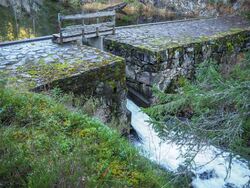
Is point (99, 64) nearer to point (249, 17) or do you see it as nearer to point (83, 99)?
point (83, 99)

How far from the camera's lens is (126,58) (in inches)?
336

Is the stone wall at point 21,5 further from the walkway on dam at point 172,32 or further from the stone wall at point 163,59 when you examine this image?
the stone wall at point 163,59

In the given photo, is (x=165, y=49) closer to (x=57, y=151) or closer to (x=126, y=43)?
(x=126, y=43)

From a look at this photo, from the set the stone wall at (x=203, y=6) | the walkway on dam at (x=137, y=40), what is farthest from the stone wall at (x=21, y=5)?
the walkway on dam at (x=137, y=40)

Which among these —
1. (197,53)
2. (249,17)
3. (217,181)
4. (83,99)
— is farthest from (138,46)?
(249,17)

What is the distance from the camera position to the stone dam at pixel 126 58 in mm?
5551

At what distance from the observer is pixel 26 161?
2.46 m

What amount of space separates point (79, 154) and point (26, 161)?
478mm

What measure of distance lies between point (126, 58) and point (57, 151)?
6.12 meters

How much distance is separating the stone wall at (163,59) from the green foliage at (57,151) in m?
4.49

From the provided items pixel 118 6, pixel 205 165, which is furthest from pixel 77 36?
pixel 118 6

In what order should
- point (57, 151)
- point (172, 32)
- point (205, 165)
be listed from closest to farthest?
point (57, 151), point (205, 165), point (172, 32)

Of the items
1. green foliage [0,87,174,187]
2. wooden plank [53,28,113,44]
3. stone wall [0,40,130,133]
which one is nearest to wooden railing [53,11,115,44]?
wooden plank [53,28,113,44]

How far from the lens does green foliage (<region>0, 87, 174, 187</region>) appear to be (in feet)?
7.50
